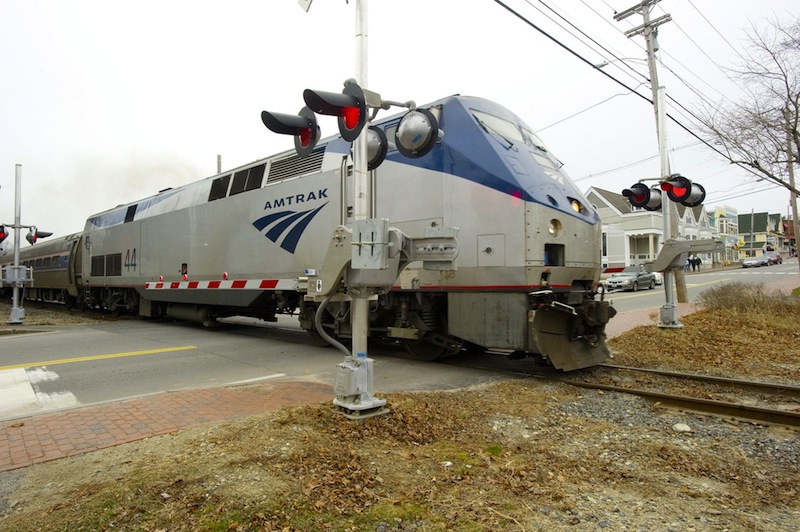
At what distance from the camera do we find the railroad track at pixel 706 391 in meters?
5.07

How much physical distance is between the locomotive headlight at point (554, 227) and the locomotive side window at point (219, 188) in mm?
7609

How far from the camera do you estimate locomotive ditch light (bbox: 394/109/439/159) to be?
16.1ft

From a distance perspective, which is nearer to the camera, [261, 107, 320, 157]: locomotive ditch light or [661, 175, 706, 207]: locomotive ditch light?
[261, 107, 320, 157]: locomotive ditch light

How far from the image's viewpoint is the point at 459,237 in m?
7.16

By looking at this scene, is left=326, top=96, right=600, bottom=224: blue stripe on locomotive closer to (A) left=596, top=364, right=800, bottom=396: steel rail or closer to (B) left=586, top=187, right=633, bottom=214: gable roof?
(A) left=596, top=364, right=800, bottom=396: steel rail

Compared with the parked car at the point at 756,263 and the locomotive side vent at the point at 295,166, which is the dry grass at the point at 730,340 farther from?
the parked car at the point at 756,263

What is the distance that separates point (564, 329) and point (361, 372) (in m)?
3.41

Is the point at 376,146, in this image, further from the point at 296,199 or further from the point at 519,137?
the point at 296,199

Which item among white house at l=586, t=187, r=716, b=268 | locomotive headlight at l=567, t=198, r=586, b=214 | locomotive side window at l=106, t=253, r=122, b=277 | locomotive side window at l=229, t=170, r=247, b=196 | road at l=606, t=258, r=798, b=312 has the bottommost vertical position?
road at l=606, t=258, r=798, b=312

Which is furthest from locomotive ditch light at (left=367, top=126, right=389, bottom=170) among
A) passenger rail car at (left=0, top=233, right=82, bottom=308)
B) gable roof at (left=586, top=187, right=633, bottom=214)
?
gable roof at (left=586, top=187, right=633, bottom=214)

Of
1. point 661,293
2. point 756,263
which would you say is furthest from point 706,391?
point 756,263

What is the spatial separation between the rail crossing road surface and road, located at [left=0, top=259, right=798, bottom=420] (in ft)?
0.04

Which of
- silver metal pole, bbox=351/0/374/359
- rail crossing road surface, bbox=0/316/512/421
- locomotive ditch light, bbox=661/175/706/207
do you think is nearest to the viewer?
silver metal pole, bbox=351/0/374/359

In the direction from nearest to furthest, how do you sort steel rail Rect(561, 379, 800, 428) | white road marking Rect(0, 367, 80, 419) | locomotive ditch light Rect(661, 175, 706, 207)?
1. steel rail Rect(561, 379, 800, 428)
2. white road marking Rect(0, 367, 80, 419)
3. locomotive ditch light Rect(661, 175, 706, 207)
